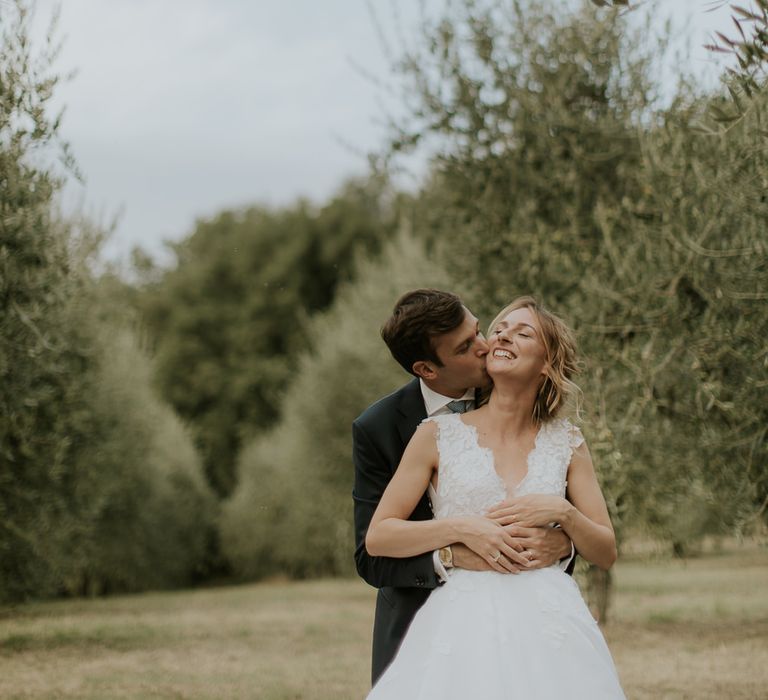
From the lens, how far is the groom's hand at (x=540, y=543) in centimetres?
389

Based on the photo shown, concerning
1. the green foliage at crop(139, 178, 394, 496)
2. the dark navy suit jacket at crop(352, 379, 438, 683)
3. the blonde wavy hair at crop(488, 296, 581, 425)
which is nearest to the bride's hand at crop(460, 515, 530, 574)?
the dark navy suit jacket at crop(352, 379, 438, 683)

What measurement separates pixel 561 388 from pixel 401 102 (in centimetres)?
867

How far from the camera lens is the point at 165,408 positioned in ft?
93.2

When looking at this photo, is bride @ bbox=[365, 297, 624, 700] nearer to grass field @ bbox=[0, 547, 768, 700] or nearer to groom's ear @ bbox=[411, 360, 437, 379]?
groom's ear @ bbox=[411, 360, 437, 379]

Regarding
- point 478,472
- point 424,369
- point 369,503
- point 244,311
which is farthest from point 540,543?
point 244,311

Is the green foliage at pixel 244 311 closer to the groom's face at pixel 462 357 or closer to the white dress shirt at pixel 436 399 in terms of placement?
the white dress shirt at pixel 436 399

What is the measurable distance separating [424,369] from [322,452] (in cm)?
1781

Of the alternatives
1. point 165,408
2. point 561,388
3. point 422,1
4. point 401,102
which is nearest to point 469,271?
point 401,102

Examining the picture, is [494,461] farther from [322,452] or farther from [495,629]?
[322,452]

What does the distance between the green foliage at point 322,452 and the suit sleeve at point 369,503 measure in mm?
12000

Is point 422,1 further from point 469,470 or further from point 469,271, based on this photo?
point 469,470

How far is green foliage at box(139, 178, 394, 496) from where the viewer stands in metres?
37.0

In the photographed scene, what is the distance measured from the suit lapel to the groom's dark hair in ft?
0.70

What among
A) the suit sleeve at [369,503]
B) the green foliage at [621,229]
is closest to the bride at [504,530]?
the suit sleeve at [369,503]
